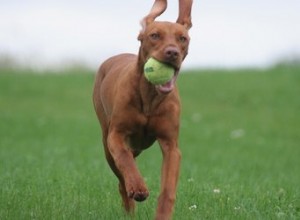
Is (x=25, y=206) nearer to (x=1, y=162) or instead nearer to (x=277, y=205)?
(x=277, y=205)

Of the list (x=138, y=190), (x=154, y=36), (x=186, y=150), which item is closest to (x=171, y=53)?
(x=154, y=36)

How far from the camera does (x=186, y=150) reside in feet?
53.5

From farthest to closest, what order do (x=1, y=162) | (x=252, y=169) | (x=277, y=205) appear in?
(x=252, y=169)
(x=1, y=162)
(x=277, y=205)

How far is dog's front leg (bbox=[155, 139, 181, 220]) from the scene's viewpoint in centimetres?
639

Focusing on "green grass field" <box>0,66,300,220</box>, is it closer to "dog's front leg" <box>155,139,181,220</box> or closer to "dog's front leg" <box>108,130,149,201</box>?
"dog's front leg" <box>155,139,181,220</box>

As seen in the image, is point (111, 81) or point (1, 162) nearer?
point (111, 81)

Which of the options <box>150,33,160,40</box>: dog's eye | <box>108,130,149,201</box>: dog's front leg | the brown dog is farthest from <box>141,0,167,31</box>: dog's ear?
<box>108,130,149,201</box>: dog's front leg

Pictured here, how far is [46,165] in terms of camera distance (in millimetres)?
11469

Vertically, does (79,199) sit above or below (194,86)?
above

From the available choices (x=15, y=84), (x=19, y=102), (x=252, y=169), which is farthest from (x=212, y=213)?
(x=15, y=84)

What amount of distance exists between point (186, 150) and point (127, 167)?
9832 millimetres

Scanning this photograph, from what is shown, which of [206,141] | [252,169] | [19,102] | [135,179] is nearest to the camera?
[135,179]

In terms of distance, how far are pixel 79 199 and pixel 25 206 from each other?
624 mm

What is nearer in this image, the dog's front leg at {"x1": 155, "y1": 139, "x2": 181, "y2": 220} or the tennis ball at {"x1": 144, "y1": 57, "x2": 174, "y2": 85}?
the dog's front leg at {"x1": 155, "y1": 139, "x2": 181, "y2": 220}
